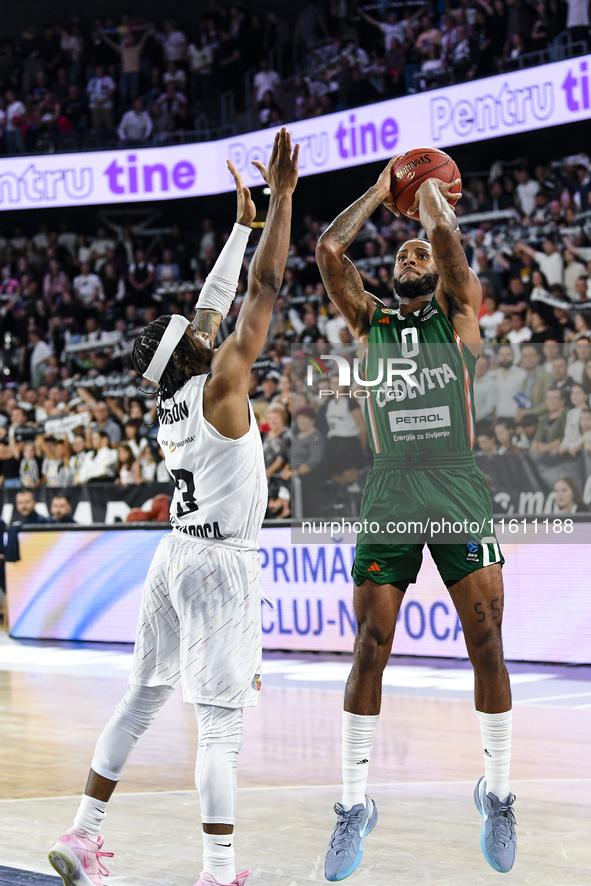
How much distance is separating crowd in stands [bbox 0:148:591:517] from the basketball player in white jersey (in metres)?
6.36

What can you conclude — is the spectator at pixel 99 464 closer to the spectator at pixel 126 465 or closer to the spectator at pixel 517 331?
the spectator at pixel 126 465

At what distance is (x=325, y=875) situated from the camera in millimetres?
4129

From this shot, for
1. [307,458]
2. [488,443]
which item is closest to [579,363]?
[488,443]

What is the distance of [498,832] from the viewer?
13.7 feet

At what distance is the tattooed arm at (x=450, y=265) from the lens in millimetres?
4332

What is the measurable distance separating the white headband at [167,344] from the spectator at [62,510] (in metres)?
9.74

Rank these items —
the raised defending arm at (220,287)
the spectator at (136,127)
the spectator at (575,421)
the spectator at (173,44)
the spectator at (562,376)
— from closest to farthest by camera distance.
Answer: the raised defending arm at (220,287) < the spectator at (575,421) < the spectator at (562,376) < the spectator at (136,127) < the spectator at (173,44)

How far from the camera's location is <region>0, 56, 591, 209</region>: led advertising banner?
14938 mm

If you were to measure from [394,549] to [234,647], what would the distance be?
33.3 inches

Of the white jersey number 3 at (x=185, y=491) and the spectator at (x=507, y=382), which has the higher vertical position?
the spectator at (x=507, y=382)

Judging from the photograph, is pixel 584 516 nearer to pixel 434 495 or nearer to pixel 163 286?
pixel 434 495

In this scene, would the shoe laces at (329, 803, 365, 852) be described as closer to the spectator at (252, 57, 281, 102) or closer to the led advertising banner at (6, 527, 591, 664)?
the led advertising banner at (6, 527, 591, 664)

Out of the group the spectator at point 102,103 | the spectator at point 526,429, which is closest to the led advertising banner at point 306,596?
the spectator at point 526,429

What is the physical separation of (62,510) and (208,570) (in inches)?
392
